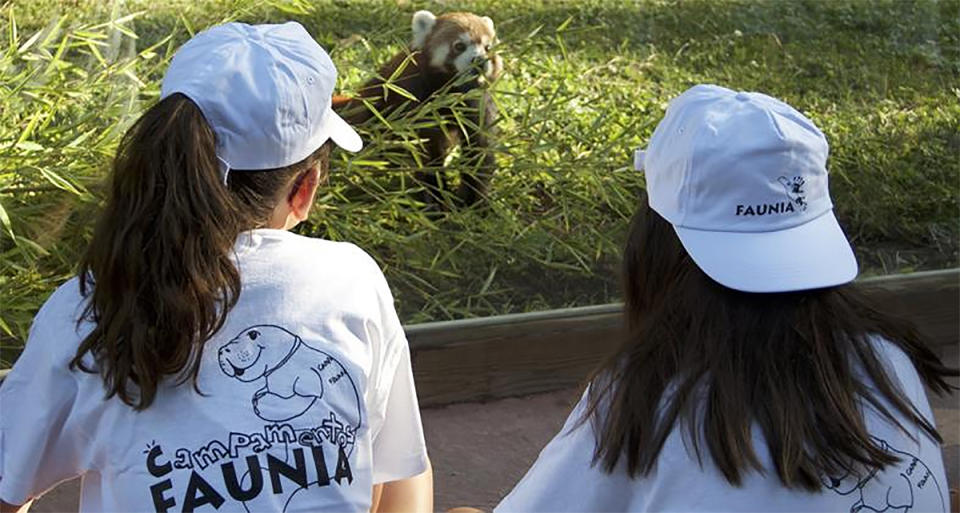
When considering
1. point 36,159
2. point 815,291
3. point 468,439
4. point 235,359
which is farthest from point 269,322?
point 36,159

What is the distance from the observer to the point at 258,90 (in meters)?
1.59

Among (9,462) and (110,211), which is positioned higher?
(110,211)

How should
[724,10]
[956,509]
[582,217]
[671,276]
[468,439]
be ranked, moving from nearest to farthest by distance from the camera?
[671,276]
[956,509]
[468,439]
[582,217]
[724,10]

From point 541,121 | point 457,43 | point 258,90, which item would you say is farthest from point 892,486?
point 457,43

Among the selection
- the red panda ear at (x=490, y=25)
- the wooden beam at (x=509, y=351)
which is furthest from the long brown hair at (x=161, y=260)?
the red panda ear at (x=490, y=25)

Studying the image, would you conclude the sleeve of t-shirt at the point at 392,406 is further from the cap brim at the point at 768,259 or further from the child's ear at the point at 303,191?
the cap brim at the point at 768,259

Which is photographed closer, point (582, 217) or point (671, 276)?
point (671, 276)

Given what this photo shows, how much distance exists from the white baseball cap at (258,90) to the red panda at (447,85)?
2210 millimetres

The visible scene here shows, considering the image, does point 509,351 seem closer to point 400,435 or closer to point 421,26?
point 421,26

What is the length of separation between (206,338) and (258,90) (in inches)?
13.0

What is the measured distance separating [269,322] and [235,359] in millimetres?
64

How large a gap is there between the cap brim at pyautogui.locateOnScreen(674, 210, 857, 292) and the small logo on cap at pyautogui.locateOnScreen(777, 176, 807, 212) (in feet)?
0.11

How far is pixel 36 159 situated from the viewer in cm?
328

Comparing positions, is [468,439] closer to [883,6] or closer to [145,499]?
[145,499]
